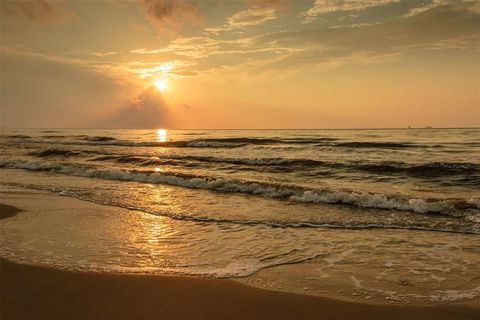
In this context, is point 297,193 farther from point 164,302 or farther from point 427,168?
point 427,168

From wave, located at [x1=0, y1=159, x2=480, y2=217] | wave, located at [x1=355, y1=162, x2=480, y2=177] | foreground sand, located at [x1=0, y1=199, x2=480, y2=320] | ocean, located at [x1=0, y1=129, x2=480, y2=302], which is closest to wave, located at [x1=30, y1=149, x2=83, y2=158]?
wave, located at [x1=0, y1=159, x2=480, y2=217]

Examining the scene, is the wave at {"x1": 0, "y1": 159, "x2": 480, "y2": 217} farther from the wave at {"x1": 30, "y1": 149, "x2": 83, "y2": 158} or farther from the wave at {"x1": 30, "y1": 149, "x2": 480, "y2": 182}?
the wave at {"x1": 30, "y1": 149, "x2": 83, "y2": 158}

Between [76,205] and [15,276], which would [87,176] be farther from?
[15,276]

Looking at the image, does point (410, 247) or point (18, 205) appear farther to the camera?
point (18, 205)

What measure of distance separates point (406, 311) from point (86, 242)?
18.3 feet

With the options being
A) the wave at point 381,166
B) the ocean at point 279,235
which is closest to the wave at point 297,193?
the ocean at point 279,235

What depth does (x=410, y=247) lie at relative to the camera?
7.27 meters

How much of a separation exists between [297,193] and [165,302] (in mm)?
8729

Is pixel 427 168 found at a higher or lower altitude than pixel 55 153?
lower

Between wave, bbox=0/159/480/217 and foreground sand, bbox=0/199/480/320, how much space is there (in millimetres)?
6677

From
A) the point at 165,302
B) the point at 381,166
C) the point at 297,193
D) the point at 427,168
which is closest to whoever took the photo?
the point at 165,302

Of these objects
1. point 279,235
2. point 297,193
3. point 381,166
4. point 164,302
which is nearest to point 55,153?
point 381,166

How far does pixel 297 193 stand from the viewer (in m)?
13.0

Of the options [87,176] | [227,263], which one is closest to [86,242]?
[227,263]
